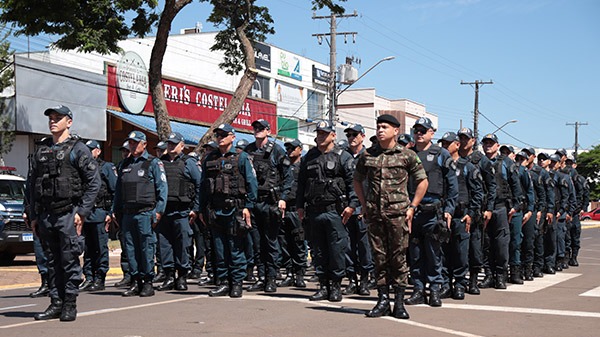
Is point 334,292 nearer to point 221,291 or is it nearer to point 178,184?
point 221,291

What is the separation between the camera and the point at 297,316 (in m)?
8.43

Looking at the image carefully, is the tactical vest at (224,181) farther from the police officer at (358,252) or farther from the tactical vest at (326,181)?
the police officer at (358,252)

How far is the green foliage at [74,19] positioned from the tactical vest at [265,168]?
938cm

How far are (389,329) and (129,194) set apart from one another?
435 centimetres

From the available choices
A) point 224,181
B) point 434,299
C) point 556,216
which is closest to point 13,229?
point 224,181

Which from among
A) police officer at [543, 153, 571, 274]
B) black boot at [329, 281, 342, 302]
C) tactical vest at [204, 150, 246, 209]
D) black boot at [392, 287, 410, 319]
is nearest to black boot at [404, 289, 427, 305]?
black boot at [329, 281, 342, 302]

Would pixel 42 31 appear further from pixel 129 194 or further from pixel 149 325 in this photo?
pixel 149 325

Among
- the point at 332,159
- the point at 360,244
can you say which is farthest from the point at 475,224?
the point at 332,159

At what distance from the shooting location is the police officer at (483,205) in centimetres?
1072

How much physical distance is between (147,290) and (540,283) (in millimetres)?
6069

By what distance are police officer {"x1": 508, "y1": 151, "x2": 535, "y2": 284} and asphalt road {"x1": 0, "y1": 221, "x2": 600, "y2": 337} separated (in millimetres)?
847

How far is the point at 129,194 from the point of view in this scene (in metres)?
10.5

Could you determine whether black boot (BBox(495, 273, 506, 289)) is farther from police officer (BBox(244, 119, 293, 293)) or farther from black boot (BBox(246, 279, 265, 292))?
black boot (BBox(246, 279, 265, 292))

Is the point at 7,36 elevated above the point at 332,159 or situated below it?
above
